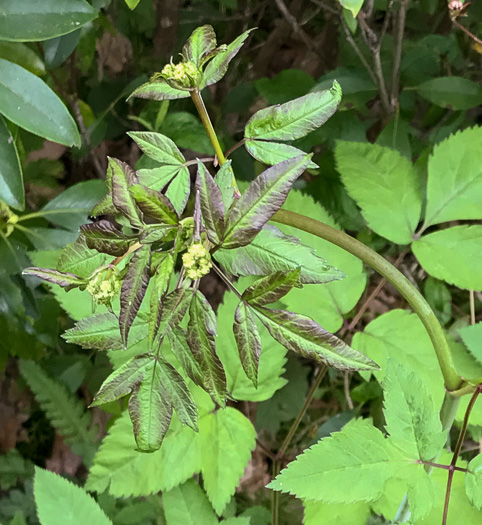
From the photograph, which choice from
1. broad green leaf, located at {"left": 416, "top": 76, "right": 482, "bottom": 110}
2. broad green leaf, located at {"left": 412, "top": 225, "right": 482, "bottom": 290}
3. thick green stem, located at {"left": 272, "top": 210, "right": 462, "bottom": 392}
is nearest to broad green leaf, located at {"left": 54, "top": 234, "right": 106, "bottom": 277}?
thick green stem, located at {"left": 272, "top": 210, "right": 462, "bottom": 392}

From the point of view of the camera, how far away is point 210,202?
42 centimetres

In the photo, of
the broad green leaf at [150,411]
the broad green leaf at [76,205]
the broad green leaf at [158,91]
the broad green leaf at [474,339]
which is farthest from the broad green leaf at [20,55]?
the broad green leaf at [474,339]

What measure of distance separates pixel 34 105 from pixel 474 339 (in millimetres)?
858

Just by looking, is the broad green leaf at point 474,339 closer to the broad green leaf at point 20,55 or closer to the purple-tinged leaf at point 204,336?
the purple-tinged leaf at point 204,336

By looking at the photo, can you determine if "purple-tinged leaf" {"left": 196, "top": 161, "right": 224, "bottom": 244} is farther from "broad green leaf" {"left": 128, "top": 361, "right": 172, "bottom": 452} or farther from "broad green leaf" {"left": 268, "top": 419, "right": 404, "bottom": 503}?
"broad green leaf" {"left": 268, "top": 419, "right": 404, "bottom": 503}

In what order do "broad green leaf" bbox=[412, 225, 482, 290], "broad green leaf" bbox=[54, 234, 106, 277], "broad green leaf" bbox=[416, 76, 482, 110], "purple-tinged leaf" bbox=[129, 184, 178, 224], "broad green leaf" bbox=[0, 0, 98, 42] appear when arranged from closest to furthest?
"purple-tinged leaf" bbox=[129, 184, 178, 224]
"broad green leaf" bbox=[54, 234, 106, 277]
"broad green leaf" bbox=[0, 0, 98, 42]
"broad green leaf" bbox=[412, 225, 482, 290]
"broad green leaf" bbox=[416, 76, 482, 110]

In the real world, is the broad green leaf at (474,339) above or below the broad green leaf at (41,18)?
below

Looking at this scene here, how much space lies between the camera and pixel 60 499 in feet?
2.60

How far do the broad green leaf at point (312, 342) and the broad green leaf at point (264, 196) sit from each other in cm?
10

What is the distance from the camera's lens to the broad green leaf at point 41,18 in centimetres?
69

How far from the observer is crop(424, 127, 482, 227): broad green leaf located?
820 mm

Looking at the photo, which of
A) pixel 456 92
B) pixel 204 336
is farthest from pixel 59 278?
pixel 456 92

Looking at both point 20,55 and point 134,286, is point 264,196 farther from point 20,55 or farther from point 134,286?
point 20,55

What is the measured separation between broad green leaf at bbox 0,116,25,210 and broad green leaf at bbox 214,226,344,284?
1.36 feet
